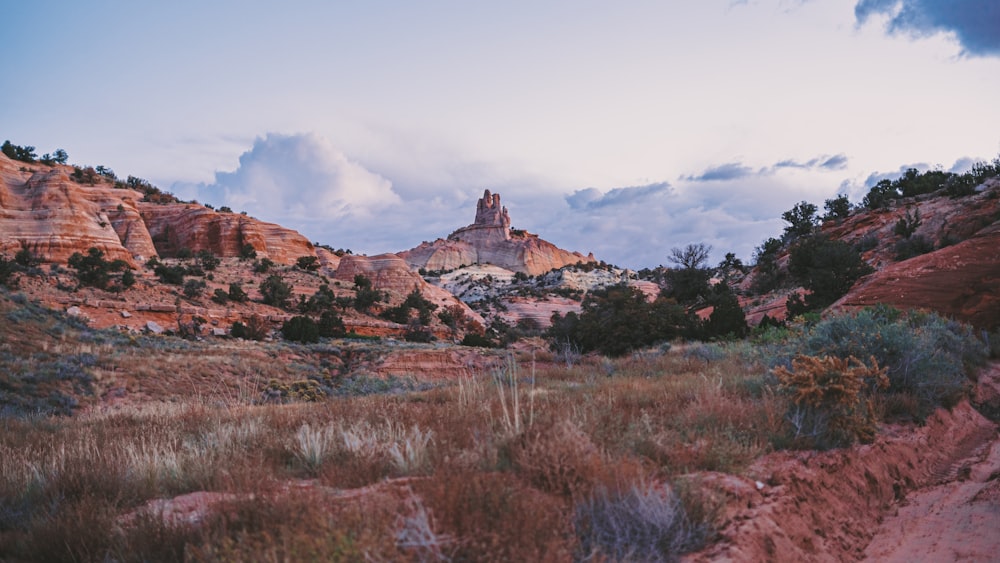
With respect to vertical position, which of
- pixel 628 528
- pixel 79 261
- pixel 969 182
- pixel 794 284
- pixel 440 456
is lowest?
pixel 628 528

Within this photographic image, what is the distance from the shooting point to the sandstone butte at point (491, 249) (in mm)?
121438

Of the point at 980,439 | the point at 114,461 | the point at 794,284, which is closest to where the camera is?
→ the point at 114,461

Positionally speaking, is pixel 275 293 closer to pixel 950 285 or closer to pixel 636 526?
pixel 950 285

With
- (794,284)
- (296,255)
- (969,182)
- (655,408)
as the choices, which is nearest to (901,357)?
(655,408)

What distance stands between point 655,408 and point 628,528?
314 cm

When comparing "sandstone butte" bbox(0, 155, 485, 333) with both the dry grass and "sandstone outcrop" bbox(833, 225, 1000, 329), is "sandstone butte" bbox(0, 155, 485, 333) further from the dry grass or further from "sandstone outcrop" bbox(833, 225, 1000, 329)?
"sandstone outcrop" bbox(833, 225, 1000, 329)

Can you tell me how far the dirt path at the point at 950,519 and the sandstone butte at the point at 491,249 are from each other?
4378 inches

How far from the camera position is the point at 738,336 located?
22.9 meters

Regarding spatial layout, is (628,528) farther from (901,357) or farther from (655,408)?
(901,357)

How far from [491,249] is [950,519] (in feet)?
404

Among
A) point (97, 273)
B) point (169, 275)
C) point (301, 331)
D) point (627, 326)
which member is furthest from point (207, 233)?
point (627, 326)

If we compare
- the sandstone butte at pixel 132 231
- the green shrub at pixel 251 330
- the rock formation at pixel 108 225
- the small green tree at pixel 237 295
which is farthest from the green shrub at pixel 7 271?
the green shrub at pixel 251 330

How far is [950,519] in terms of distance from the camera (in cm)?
485

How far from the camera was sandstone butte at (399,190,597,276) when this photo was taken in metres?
121
